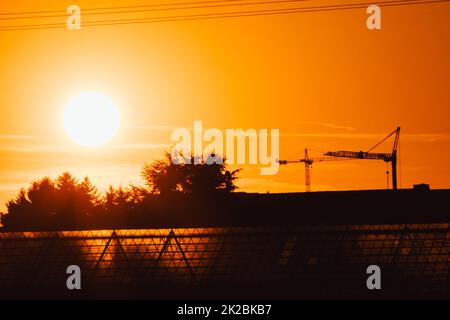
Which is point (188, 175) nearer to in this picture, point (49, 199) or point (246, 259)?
point (49, 199)

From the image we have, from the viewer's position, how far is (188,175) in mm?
137875

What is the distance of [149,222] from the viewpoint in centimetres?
6619

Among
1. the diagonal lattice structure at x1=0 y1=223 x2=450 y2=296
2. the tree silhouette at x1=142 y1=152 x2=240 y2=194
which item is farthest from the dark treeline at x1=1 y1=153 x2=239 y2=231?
the diagonal lattice structure at x1=0 y1=223 x2=450 y2=296

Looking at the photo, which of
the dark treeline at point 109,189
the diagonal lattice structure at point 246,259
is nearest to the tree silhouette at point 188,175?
the dark treeline at point 109,189

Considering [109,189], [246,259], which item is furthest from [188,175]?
[246,259]

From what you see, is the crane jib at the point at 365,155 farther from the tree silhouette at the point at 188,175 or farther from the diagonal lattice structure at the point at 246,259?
the diagonal lattice structure at the point at 246,259

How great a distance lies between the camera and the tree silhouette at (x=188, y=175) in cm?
13638

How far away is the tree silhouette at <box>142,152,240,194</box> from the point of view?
136 metres

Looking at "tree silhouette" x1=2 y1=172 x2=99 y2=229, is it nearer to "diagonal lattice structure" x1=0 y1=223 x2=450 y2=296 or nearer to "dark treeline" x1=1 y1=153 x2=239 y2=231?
"dark treeline" x1=1 y1=153 x2=239 y2=231

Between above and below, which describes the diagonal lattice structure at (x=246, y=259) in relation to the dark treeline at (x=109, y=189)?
below
